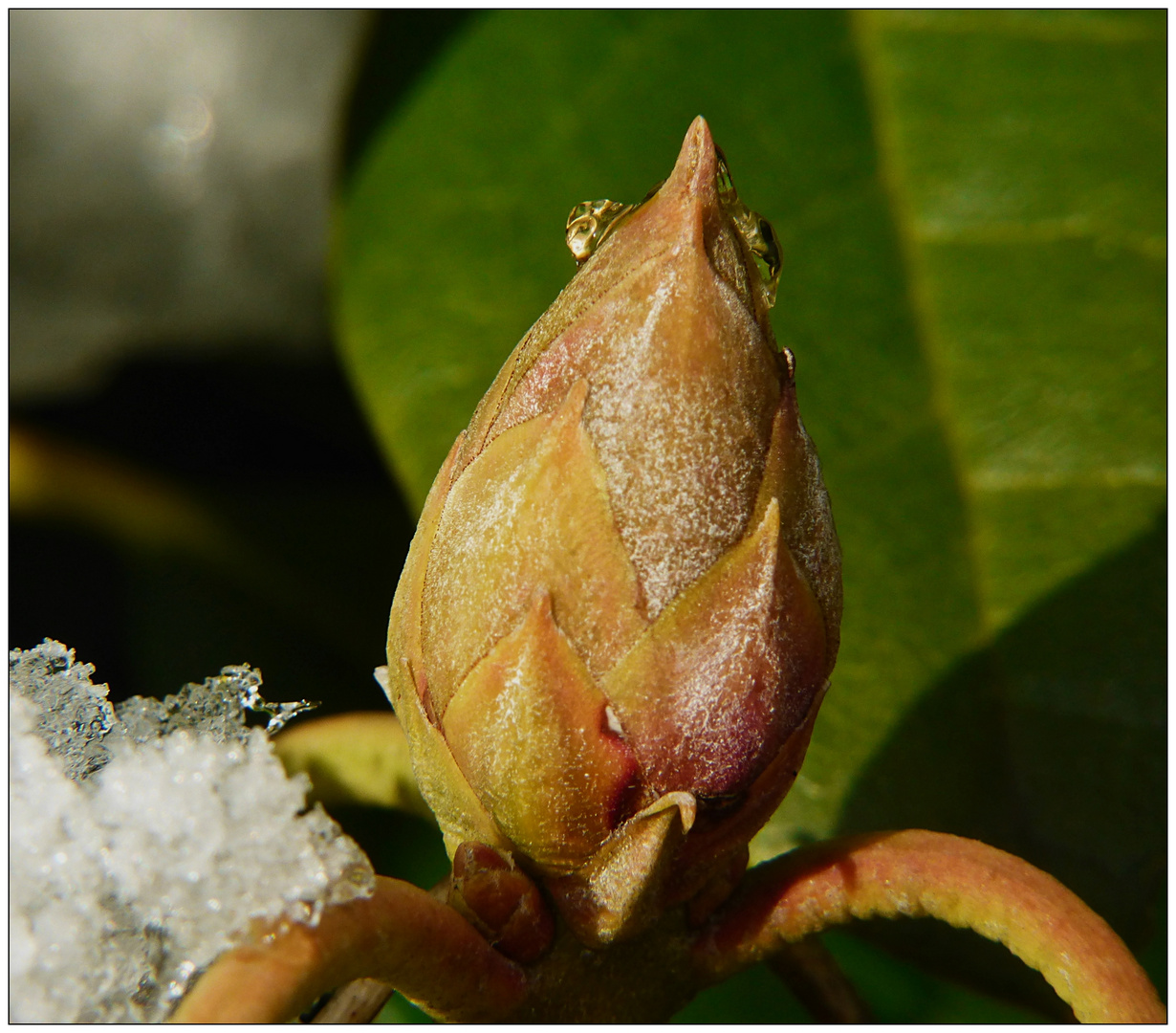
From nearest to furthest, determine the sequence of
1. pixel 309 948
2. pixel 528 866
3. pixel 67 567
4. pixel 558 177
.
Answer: pixel 309 948, pixel 528 866, pixel 558 177, pixel 67 567

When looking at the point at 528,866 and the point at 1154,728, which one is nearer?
the point at 528,866

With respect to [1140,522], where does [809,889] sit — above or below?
above

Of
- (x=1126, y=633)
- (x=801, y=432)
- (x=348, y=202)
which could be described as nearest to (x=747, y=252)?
(x=801, y=432)

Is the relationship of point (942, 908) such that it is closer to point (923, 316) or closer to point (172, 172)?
point (923, 316)

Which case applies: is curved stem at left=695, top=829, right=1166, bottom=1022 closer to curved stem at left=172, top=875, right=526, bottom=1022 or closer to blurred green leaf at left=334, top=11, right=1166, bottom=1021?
curved stem at left=172, top=875, right=526, bottom=1022

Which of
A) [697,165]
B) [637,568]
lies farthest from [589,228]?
[637,568]

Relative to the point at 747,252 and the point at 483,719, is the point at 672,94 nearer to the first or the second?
the point at 747,252

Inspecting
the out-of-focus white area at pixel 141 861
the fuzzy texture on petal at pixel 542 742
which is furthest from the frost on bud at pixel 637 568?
the out-of-focus white area at pixel 141 861
